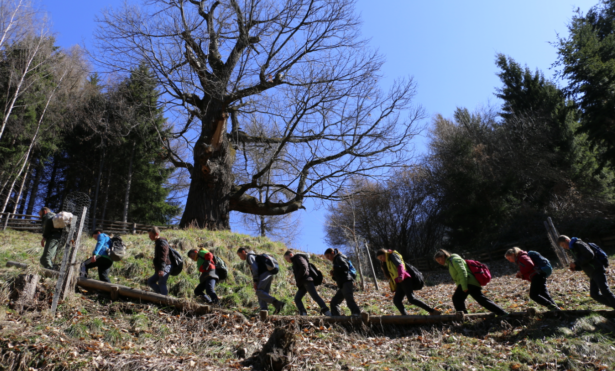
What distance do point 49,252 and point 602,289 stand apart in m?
10.1

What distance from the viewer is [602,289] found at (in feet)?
19.2

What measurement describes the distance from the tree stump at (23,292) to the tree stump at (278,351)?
3851 millimetres

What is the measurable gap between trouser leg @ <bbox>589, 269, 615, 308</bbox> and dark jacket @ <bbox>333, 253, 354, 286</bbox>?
156 inches

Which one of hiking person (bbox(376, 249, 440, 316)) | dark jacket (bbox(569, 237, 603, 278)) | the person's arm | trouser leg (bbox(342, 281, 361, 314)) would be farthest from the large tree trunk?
dark jacket (bbox(569, 237, 603, 278))

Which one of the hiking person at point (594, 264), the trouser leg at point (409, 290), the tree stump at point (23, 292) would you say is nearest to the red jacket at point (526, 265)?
the hiking person at point (594, 264)

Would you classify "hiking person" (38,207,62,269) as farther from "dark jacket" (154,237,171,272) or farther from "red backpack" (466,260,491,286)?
"red backpack" (466,260,491,286)

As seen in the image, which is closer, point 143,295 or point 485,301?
point 485,301

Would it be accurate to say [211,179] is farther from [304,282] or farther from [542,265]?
[542,265]

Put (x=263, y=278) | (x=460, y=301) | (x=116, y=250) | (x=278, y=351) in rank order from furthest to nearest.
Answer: (x=116, y=250) → (x=263, y=278) → (x=460, y=301) → (x=278, y=351)

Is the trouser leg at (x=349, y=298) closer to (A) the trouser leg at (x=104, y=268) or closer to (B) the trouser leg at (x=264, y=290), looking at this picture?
(B) the trouser leg at (x=264, y=290)

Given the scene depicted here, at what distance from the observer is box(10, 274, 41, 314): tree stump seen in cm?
571

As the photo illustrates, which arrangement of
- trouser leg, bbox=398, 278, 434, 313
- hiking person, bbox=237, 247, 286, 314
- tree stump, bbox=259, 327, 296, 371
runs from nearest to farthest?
tree stump, bbox=259, 327, 296, 371 < trouser leg, bbox=398, 278, 434, 313 < hiking person, bbox=237, 247, 286, 314

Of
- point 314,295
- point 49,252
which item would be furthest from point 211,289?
point 49,252

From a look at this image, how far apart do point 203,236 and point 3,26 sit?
48.1 ft
